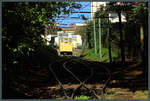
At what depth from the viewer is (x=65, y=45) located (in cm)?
3184

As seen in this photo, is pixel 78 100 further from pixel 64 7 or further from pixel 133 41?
pixel 133 41

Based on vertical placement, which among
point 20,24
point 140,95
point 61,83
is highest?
point 20,24

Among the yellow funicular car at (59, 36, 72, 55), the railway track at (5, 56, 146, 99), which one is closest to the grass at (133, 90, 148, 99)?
the railway track at (5, 56, 146, 99)

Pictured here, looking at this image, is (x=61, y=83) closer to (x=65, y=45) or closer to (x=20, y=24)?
(x=20, y=24)

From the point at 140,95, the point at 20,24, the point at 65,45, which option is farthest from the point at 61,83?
the point at 65,45

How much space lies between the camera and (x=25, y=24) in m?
6.28

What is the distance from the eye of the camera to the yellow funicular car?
31.7 metres

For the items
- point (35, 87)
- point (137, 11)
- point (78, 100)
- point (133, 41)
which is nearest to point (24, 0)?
point (78, 100)

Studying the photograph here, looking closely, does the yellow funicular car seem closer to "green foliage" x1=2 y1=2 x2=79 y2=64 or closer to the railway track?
the railway track

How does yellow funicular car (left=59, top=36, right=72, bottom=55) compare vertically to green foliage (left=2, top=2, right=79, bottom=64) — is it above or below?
below

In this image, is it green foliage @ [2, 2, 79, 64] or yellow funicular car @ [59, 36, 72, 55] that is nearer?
green foliage @ [2, 2, 79, 64]

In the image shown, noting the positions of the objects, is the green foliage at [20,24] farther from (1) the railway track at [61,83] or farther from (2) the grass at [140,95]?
(2) the grass at [140,95]

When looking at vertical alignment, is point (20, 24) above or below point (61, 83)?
above

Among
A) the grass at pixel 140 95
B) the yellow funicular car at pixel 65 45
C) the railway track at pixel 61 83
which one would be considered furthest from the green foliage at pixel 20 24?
the yellow funicular car at pixel 65 45
